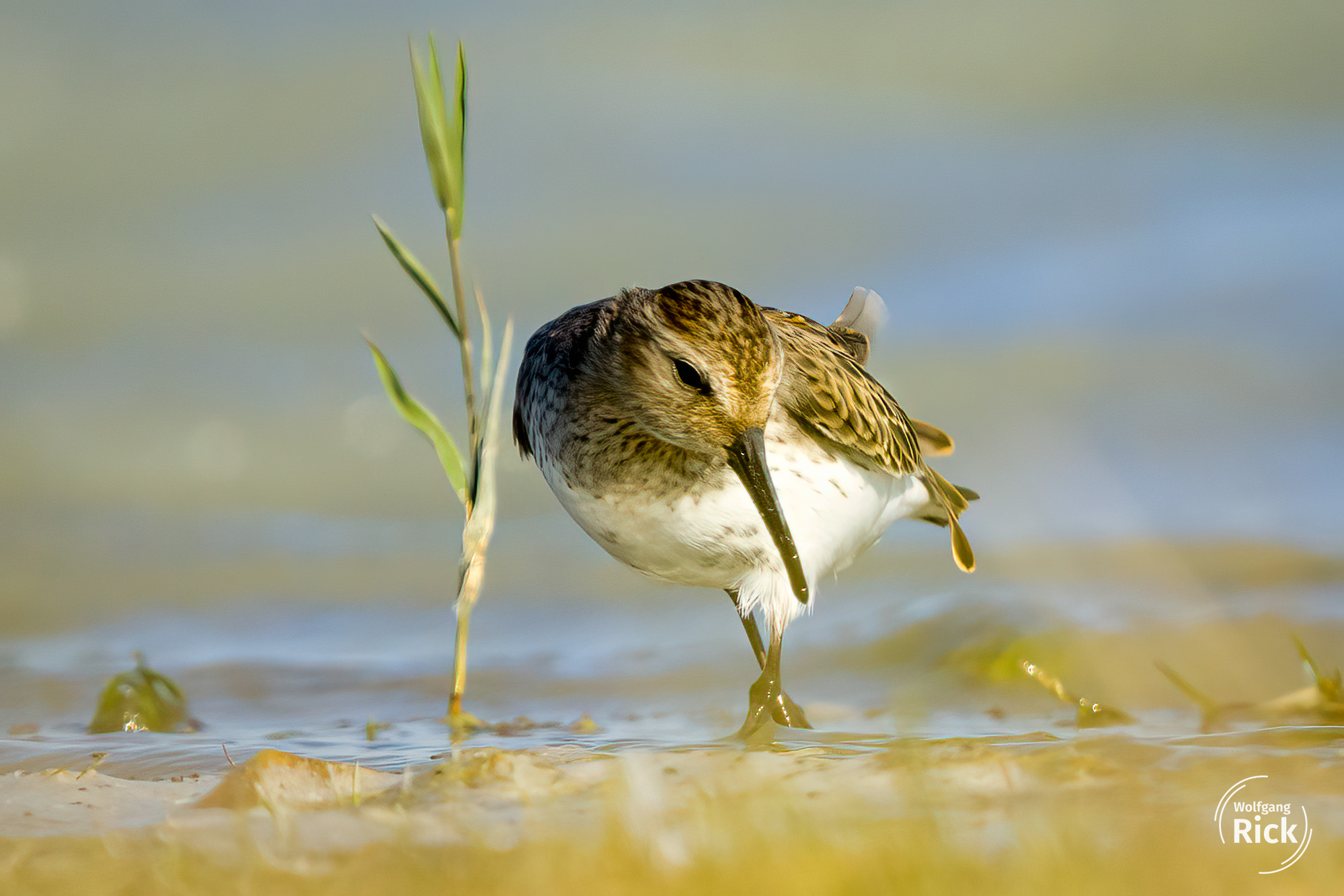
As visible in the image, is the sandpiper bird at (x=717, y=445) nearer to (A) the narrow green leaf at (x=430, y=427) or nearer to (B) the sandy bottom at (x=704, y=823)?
(A) the narrow green leaf at (x=430, y=427)

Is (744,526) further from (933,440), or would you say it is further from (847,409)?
(933,440)

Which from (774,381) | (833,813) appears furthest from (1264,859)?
(774,381)

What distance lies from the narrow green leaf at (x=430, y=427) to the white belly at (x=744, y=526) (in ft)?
1.27

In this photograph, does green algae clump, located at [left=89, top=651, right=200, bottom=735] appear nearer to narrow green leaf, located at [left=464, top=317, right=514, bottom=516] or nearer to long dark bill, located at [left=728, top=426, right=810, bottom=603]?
narrow green leaf, located at [left=464, top=317, right=514, bottom=516]

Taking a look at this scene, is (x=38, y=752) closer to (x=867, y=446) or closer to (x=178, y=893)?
(x=178, y=893)

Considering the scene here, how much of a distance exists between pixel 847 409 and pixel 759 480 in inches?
34.0

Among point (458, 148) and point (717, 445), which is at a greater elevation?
point (458, 148)

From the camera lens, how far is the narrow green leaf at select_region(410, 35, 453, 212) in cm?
445

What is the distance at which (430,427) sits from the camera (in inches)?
183

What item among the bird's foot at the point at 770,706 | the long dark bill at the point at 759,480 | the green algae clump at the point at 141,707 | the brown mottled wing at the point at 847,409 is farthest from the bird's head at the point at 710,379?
the green algae clump at the point at 141,707

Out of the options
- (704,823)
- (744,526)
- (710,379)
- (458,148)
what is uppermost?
(458,148)

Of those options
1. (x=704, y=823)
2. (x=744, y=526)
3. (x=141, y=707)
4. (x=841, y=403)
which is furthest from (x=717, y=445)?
(x=141, y=707)

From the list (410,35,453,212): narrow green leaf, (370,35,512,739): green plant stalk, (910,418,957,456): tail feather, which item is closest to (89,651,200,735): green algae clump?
(370,35,512,739): green plant stalk

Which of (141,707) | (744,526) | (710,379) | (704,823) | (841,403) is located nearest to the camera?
(704,823)
